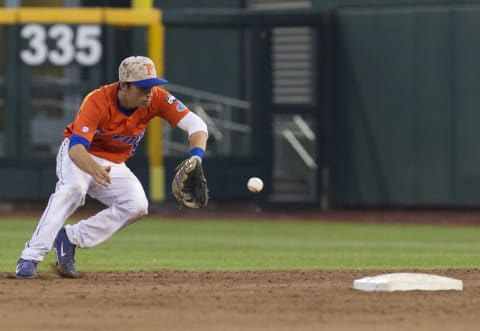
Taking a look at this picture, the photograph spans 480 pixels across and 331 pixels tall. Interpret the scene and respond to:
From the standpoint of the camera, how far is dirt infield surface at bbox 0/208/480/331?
20.4 ft

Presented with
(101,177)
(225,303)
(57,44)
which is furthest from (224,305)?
(57,44)

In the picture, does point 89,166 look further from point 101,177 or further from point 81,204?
point 81,204

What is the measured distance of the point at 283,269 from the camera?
995 centimetres

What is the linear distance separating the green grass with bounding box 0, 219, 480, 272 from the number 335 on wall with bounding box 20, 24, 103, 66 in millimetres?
2513

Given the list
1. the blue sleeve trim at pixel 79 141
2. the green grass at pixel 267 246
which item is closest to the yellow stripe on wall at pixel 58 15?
the green grass at pixel 267 246

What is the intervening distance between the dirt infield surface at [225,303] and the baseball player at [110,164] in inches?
11.5

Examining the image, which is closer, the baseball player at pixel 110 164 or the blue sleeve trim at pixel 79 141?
the blue sleeve trim at pixel 79 141

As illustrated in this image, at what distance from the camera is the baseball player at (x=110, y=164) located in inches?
326

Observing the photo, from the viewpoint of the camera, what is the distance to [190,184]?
8680 mm

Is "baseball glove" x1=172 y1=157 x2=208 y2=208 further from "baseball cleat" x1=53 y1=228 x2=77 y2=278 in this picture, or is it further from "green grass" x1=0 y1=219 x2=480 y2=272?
"green grass" x1=0 y1=219 x2=480 y2=272

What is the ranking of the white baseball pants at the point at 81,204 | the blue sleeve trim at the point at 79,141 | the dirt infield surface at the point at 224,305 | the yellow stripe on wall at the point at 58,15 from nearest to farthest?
1. the dirt infield surface at the point at 224,305
2. the blue sleeve trim at the point at 79,141
3. the white baseball pants at the point at 81,204
4. the yellow stripe on wall at the point at 58,15

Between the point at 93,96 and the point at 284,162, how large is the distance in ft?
36.4

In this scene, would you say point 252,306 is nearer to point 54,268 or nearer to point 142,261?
point 54,268

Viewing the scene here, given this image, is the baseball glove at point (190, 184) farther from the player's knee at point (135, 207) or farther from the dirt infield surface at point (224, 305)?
the dirt infield surface at point (224, 305)
